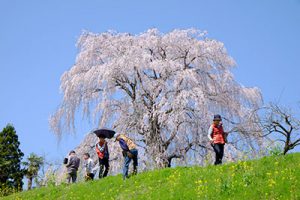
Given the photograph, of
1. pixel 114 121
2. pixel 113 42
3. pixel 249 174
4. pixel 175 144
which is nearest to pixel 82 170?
pixel 114 121

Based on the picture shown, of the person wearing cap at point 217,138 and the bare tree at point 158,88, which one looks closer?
the person wearing cap at point 217,138

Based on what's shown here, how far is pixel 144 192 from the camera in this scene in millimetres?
13547

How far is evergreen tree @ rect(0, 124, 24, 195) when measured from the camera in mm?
40656

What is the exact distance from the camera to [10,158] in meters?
41.4

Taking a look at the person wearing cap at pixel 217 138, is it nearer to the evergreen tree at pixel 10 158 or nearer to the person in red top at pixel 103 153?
the person in red top at pixel 103 153

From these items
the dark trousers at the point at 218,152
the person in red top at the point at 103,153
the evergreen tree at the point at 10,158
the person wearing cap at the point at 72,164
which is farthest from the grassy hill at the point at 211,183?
the evergreen tree at the point at 10,158

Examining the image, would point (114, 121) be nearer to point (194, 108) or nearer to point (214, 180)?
point (194, 108)

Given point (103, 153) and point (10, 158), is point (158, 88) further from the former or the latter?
point (10, 158)

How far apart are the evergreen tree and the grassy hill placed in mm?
24983

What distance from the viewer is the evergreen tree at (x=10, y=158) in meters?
40.7

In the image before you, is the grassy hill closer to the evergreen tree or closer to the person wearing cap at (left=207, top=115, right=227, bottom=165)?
the person wearing cap at (left=207, top=115, right=227, bottom=165)

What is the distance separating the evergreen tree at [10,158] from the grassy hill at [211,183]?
2498cm

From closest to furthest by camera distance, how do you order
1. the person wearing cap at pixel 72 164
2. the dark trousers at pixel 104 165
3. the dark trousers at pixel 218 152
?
the dark trousers at pixel 218 152 → the dark trousers at pixel 104 165 → the person wearing cap at pixel 72 164

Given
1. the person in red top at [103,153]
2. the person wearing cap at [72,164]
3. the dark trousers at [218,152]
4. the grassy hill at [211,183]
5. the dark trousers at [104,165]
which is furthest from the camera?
the person wearing cap at [72,164]
